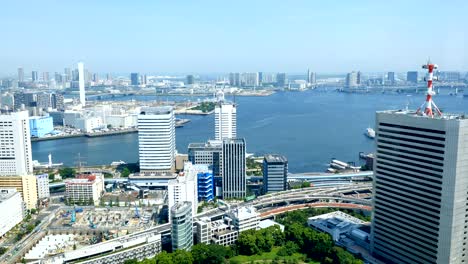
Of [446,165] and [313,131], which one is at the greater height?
[446,165]

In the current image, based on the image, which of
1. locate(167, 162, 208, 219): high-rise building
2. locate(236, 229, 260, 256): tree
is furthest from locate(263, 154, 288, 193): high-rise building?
locate(236, 229, 260, 256): tree

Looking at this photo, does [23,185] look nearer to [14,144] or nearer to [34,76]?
[14,144]

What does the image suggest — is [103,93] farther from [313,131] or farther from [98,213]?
[98,213]

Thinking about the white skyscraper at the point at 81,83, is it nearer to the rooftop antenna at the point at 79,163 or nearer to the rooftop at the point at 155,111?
the rooftop antenna at the point at 79,163

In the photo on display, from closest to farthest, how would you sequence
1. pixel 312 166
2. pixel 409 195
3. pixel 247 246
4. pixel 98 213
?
1. pixel 409 195
2. pixel 247 246
3. pixel 98 213
4. pixel 312 166

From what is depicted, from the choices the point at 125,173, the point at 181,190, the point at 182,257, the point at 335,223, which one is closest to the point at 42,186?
the point at 125,173

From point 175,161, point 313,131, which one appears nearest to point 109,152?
point 175,161

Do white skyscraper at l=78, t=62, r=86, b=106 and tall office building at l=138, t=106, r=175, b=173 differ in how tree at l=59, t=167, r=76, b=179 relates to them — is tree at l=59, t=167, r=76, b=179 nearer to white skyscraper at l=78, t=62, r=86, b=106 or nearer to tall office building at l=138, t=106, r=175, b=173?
tall office building at l=138, t=106, r=175, b=173
